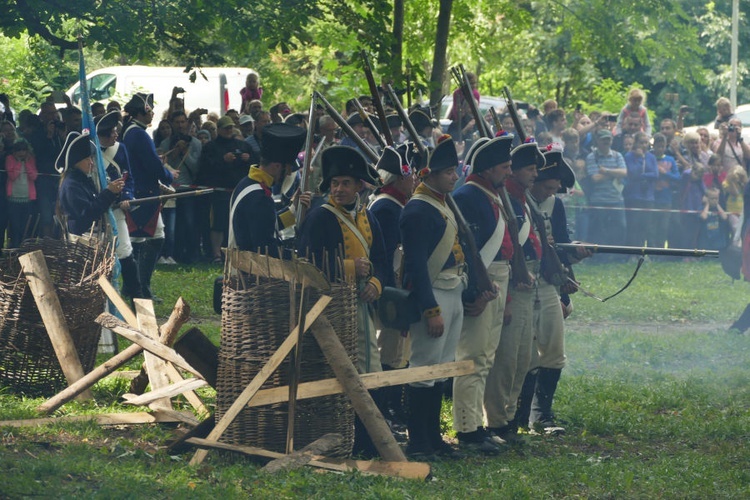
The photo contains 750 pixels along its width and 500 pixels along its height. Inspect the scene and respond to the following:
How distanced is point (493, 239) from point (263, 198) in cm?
169

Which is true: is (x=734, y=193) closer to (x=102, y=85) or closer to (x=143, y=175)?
(x=143, y=175)

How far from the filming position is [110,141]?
1262 centimetres

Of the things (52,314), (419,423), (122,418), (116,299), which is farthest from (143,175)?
(419,423)

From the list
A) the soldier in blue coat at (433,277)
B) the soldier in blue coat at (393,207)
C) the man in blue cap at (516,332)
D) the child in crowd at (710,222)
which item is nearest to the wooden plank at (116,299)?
the soldier in blue coat at (393,207)

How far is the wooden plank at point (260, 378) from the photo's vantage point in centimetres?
748

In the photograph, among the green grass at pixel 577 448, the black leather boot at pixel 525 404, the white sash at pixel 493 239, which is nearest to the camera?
the green grass at pixel 577 448

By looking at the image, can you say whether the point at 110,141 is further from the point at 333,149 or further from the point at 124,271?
the point at 333,149

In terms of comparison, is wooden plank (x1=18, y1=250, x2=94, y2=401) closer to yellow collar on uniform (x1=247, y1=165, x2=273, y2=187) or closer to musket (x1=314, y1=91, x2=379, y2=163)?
yellow collar on uniform (x1=247, y1=165, x2=273, y2=187)

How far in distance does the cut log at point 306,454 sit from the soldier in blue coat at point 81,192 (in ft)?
14.8

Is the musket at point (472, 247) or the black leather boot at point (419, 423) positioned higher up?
the musket at point (472, 247)

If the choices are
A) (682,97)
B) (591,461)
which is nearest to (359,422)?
(591,461)

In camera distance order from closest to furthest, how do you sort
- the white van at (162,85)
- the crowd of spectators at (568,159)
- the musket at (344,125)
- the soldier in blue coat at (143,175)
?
1. the musket at (344,125)
2. the soldier in blue coat at (143,175)
3. the crowd of spectators at (568,159)
4. the white van at (162,85)

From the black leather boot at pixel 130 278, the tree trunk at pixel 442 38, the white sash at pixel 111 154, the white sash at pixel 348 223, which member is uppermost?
the tree trunk at pixel 442 38

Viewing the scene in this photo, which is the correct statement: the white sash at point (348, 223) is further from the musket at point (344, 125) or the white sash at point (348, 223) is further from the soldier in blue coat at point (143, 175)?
the soldier in blue coat at point (143, 175)
